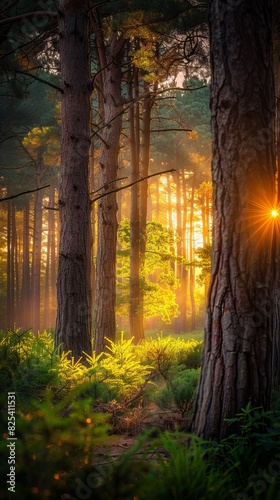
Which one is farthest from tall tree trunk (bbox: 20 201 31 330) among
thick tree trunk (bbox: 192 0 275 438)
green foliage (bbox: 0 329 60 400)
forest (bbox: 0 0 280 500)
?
thick tree trunk (bbox: 192 0 275 438)

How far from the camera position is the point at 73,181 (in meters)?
6.54

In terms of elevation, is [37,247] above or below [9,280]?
above

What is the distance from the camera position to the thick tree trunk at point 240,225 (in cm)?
340

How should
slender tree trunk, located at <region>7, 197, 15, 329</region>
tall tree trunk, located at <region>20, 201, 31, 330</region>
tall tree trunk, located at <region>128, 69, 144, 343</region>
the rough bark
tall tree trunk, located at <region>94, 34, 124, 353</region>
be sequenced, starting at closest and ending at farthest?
tall tree trunk, located at <region>94, 34, 124, 353</region> → tall tree trunk, located at <region>128, 69, 144, 343</region> → the rough bark → slender tree trunk, located at <region>7, 197, 15, 329</region> → tall tree trunk, located at <region>20, 201, 31, 330</region>

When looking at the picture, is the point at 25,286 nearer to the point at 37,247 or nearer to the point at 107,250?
the point at 37,247

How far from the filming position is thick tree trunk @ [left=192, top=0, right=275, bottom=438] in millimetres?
3400

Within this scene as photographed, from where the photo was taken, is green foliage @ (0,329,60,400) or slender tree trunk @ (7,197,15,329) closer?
green foliage @ (0,329,60,400)

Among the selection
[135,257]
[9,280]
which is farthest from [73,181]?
[9,280]

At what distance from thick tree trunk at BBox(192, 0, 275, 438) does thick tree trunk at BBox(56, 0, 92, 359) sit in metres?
3.37

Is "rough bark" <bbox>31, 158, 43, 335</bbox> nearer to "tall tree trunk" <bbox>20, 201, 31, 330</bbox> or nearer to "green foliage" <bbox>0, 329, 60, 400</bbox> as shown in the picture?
→ "tall tree trunk" <bbox>20, 201, 31, 330</bbox>

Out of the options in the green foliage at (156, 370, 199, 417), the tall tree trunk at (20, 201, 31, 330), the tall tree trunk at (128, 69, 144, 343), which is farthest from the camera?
the tall tree trunk at (20, 201, 31, 330)

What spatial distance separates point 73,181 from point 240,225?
12.3 feet

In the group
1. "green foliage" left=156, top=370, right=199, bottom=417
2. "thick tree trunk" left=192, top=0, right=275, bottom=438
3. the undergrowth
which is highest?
"thick tree trunk" left=192, top=0, right=275, bottom=438

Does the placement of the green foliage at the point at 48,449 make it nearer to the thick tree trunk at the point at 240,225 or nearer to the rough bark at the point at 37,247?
the thick tree trunk at the point at 240,225
